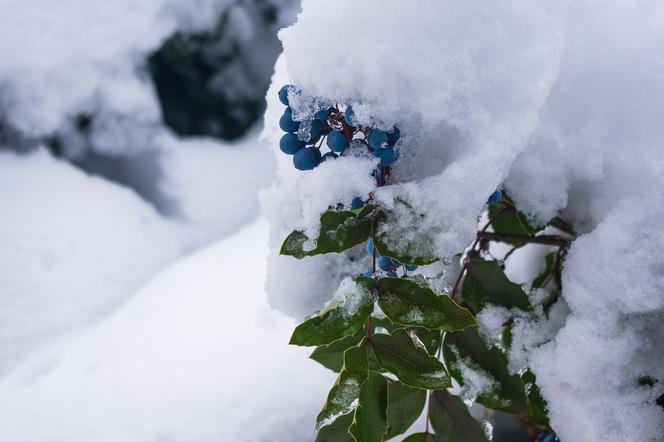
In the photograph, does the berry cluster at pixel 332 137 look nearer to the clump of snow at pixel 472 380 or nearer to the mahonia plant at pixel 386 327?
the mahonia plant at pixel 386 327

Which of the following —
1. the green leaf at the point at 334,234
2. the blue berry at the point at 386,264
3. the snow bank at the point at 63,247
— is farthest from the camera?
the snow bank at the point at 63,247

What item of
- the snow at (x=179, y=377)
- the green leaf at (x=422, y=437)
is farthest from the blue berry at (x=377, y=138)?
the snow at (x=179, y=377)

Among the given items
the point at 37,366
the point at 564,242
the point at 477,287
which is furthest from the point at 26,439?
the point at 564,242

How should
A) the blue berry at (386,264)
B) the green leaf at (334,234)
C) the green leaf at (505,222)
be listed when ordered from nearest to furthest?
the green leaf at (334,234) → the blue berry at (386,264) → the green leaf at (505,222)

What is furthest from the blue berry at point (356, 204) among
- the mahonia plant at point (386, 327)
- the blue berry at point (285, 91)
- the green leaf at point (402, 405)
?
the green leaf at point (402, 405)

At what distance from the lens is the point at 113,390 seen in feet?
2.84

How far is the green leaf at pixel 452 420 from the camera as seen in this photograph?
0.61 m

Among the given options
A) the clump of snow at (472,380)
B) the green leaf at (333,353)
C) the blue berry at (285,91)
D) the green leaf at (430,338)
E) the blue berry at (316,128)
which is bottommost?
the clump of snow at (472,380)

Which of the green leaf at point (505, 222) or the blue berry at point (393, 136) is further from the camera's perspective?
the green leaf at point (505, 222)

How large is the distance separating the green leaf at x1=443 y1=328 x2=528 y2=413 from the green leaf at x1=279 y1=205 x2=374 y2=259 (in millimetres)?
195

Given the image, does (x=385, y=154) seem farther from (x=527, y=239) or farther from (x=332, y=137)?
(x=527, y=239)

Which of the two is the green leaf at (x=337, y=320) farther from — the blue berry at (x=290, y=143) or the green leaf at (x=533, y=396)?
the green leaf at (x=533, y=396)

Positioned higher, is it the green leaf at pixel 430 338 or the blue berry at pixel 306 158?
the blue berry at pixel 306 158

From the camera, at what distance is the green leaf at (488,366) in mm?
608
